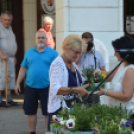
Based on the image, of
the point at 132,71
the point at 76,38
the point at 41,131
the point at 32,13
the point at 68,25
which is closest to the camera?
the point at 132,71

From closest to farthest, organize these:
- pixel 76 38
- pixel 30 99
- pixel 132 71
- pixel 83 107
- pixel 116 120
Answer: pixel 116 120 → pixel 83 107 → pixel 132 71 → pixel 76 38 → pixel 30 99

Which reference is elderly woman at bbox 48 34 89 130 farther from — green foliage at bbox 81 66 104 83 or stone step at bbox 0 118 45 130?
stone step at bbox 0 118 45 130

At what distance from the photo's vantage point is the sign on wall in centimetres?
814

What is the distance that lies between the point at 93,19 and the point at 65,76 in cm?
390

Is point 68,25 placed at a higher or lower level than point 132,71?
higher

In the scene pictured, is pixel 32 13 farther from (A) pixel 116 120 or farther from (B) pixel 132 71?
(A) pixel 116 120

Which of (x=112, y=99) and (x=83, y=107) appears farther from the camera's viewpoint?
(x=112, y=99)

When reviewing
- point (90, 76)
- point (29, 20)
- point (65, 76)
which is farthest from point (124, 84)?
point (29, 20)

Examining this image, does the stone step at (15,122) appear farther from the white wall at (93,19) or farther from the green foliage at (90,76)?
the green foliage at (90,76)

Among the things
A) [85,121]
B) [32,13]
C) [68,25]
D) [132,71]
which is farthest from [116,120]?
[32,13]

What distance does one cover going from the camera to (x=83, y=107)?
2465 millimetres

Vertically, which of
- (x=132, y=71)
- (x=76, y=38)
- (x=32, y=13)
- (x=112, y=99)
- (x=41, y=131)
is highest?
(x=32, y=13)

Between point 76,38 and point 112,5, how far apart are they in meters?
3.98

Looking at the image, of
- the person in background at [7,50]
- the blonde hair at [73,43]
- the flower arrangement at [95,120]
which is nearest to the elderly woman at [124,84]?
the blonde hair at [73,43]
